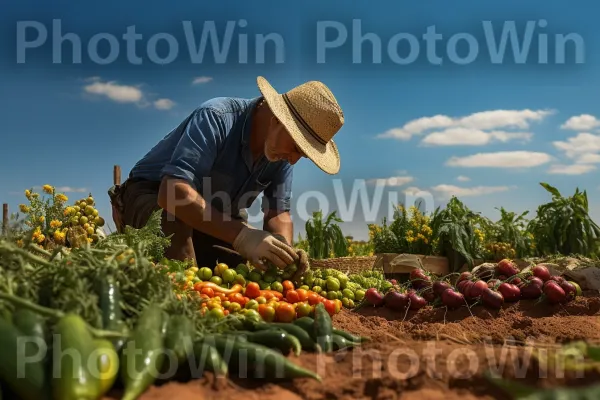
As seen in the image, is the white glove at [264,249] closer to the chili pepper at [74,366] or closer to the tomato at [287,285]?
the tomato at [287,285]

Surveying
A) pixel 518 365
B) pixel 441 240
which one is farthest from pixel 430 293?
pixel 441 240

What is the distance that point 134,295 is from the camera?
2162mm

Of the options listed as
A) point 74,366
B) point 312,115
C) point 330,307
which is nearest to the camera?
point 74,366

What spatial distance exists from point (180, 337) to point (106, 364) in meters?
0.31

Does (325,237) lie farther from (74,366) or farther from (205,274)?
(74,366)

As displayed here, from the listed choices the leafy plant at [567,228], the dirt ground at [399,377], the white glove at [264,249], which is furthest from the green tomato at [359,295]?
the leafy plant at [567,228]

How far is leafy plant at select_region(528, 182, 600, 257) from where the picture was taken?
10.0 m

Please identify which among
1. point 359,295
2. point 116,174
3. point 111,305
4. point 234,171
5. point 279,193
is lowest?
point 359,295

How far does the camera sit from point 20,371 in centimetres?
175

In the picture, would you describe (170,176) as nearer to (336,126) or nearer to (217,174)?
(217,174)

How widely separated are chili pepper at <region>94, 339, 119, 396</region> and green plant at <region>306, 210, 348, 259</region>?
8.46m

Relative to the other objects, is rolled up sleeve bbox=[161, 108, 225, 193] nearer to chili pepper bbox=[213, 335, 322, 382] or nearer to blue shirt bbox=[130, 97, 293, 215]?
blue shirt bbox=[130, 97, 293, 215]

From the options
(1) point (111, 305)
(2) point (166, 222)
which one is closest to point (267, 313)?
(1) point (111, 305)

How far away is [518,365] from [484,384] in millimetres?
156
